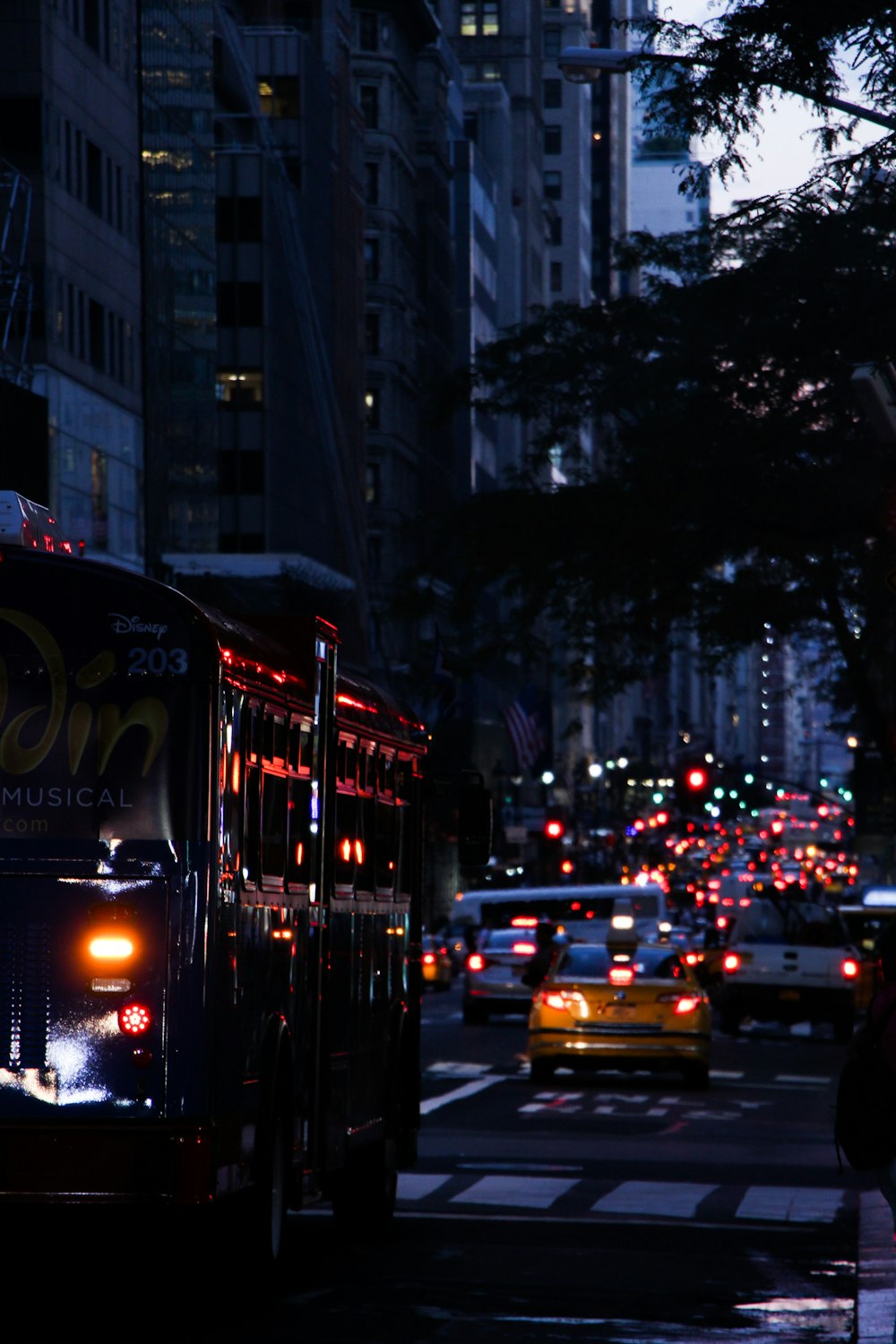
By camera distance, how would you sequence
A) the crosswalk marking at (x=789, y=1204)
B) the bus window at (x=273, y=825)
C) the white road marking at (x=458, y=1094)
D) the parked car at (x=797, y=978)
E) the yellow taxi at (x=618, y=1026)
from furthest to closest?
the parked car at (x=797, y=978) → the yellow taxi at (x=618, y=1026) → the white road marking at (x=458, y=1094) → the crosswalk marking at (x=789, y=1204) → the bus window at (x=273, y=825)

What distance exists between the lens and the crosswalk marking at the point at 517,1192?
1750 cm

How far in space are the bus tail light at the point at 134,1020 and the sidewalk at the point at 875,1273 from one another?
3.11m

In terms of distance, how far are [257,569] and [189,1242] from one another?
62.5 meters

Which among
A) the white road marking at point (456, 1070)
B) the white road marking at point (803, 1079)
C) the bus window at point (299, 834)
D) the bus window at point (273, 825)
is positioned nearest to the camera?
the bus window at point (273, 825)

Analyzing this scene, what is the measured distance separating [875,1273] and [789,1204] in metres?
4.36

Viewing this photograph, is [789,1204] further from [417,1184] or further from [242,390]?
[242,390]

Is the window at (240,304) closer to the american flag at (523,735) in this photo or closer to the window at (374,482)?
the american flag at (523,735)

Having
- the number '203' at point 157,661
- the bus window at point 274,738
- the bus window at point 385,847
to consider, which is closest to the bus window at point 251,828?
the bus window at point 274,738

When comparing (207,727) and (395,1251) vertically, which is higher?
(207,727)

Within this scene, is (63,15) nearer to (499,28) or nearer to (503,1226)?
(503,1226)

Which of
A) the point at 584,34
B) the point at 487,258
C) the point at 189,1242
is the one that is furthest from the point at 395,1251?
the point at 584,34

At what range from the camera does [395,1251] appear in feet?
48.8

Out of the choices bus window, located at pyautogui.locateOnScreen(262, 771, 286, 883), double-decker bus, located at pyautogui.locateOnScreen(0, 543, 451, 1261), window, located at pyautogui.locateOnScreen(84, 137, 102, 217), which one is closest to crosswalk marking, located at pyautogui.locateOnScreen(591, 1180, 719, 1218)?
bus window, located at pyautogui.locateOnScreen(262, 771, 286, 883)

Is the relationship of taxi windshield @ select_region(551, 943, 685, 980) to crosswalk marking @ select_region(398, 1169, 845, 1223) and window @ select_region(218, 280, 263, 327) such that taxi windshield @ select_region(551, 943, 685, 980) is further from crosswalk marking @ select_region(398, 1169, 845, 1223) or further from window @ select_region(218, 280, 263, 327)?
window @ select_region(218, 280, 263, 327)
